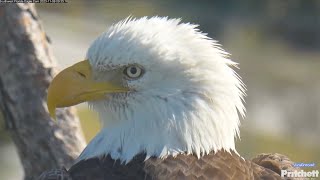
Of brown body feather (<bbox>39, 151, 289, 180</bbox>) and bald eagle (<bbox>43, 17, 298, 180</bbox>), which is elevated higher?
bald eagle (<bbox>43, 17, 298, 180</bbox>)

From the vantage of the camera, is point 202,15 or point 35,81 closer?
point 35,81

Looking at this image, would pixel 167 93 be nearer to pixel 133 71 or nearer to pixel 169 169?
pixel 133 71

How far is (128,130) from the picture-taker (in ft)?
12.5

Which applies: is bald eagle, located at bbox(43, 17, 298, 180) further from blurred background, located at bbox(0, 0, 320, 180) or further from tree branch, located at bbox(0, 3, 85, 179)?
blurred background, located at bbox(0, 0, 320, 180)

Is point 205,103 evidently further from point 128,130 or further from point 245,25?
point 245,25

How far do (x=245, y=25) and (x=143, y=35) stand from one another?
14.9 metres

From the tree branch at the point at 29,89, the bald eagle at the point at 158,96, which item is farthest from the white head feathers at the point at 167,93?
the tree branch at the point at 29,89

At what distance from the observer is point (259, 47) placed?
16969 mm

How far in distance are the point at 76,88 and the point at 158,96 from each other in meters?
0.39

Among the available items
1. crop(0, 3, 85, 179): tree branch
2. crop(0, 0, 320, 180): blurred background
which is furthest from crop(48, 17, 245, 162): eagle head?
crop(0, 0, 320, 180): blurred background

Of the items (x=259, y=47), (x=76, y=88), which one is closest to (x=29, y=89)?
(x=76, y=88)

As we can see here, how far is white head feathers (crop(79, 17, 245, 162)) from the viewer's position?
371 cm

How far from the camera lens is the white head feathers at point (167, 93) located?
12.2ft

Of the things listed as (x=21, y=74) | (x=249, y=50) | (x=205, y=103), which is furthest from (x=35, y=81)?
(x=249, y=50)
